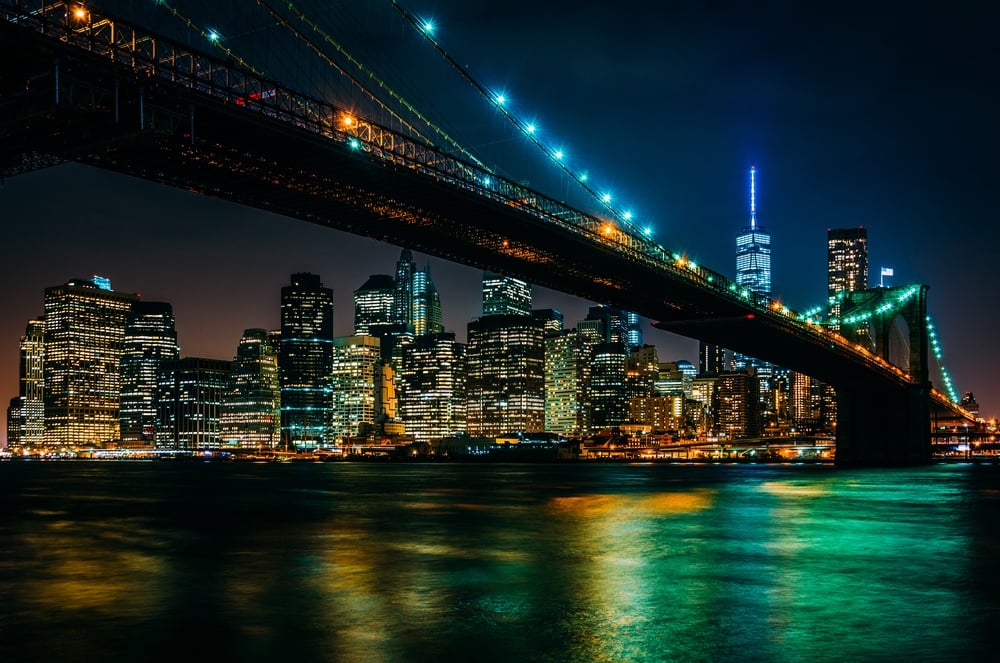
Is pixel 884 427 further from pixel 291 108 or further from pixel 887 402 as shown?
pixel 291 108

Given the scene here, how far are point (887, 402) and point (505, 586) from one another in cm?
7887

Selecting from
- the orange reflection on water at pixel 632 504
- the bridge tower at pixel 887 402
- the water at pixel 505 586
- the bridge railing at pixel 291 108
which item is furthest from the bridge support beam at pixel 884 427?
the water at pixel 505 586

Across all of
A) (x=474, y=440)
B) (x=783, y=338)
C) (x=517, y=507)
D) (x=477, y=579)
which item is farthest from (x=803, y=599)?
(x=474, y=440)

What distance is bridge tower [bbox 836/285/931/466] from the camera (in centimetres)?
8650

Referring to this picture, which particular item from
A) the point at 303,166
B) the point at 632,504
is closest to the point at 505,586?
the point at 632,504

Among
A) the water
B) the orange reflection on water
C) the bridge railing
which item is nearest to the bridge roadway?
the bridge railing

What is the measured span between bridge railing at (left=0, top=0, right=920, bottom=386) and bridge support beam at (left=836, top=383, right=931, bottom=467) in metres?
28.4

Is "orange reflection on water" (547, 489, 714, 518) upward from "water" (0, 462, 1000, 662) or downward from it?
downward

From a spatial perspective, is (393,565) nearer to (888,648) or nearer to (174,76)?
(888,648)

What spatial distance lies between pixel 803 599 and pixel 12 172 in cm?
2503

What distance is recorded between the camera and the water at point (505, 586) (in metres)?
11.8

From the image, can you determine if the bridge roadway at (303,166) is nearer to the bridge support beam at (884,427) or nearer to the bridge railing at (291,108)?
the bridge railing at (291,108)

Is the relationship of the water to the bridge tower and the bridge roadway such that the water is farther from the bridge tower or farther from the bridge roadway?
the bridge tower

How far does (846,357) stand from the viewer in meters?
78.9
